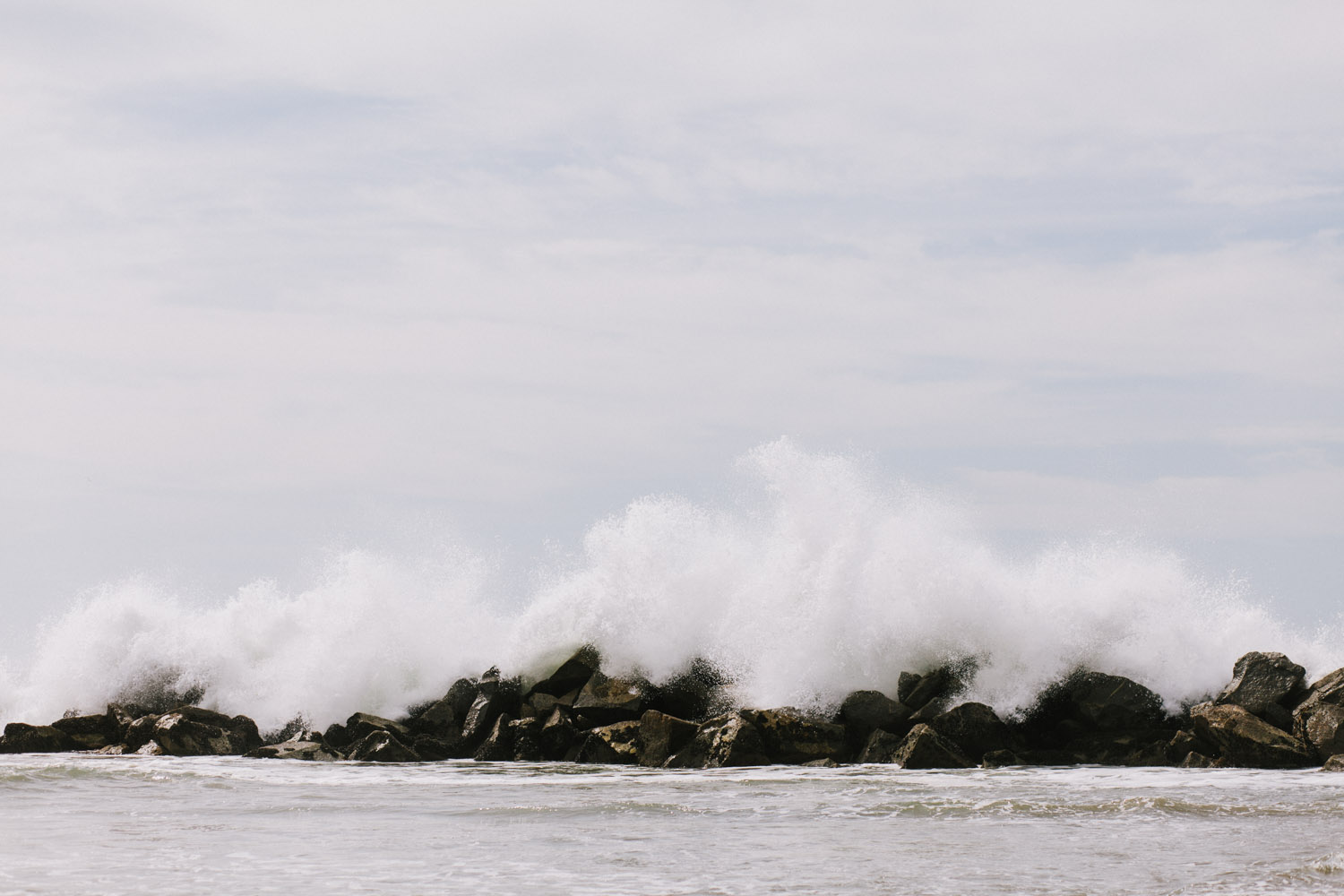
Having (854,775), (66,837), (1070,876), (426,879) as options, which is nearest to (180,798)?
(66,837)

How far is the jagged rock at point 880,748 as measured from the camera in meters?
13.9

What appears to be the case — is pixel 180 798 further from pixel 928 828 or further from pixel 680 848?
pixel 928 828

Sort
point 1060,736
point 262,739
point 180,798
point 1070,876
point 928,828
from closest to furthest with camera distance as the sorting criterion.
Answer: point 1070,876 < point 928,828 < point 180,798 < point 1060,736 < point 262,739

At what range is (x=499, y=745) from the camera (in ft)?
52.0

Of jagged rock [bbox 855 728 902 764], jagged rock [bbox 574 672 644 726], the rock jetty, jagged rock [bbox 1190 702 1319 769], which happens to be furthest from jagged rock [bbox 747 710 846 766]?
jagged rock [bbox 1190 702 1319 769]

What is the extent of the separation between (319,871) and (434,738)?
27.3 ft

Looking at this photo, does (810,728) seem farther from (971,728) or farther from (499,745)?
(499,745)

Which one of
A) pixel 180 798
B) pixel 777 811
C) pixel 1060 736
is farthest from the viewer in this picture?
pixel 1060 736

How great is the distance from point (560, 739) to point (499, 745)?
82cm

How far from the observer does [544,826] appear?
1002 cm

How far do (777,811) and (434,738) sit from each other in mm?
7060

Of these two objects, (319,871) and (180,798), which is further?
(180,798)

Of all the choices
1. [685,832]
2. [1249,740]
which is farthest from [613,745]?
[1249,740]

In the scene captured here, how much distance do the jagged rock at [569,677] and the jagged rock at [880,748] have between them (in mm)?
3994
